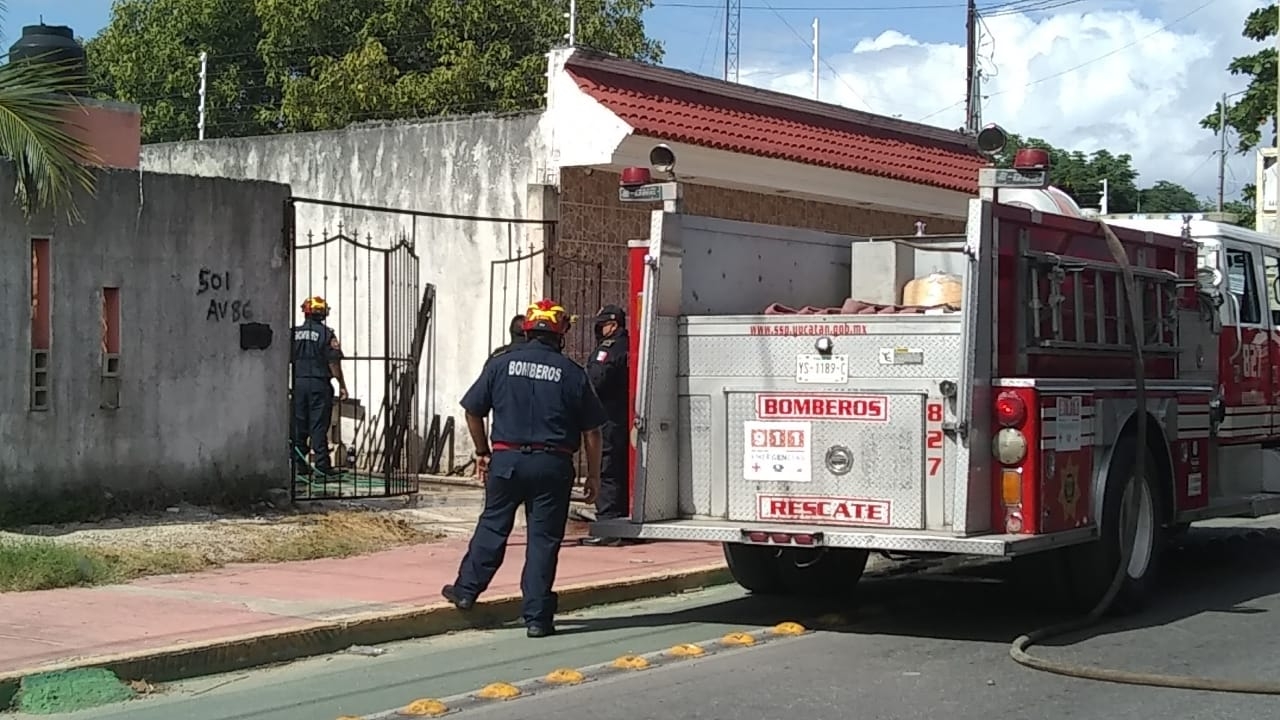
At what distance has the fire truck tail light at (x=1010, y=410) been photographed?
8.84 meters

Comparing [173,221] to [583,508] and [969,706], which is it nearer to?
[583,508]

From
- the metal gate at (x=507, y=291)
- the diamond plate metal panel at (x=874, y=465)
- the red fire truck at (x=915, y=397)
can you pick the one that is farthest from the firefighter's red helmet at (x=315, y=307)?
the diamond plate metal panel at (x=874, y=465)

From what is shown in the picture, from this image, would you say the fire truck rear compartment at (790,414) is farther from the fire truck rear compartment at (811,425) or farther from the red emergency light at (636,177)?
the red emergency light at (636,177)

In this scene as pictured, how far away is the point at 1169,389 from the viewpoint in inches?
413

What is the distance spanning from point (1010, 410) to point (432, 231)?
9.27 meters

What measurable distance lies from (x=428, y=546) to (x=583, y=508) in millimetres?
2265

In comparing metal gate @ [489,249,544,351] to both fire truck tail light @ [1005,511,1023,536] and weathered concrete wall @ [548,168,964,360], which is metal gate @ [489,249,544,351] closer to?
weathered concrete wall @ [548,168,964,360]

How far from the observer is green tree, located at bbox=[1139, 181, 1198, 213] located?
73.6 m

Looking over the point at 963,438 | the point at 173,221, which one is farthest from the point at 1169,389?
the point at 173,221

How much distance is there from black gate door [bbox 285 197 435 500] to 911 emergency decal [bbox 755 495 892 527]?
687 centimetres

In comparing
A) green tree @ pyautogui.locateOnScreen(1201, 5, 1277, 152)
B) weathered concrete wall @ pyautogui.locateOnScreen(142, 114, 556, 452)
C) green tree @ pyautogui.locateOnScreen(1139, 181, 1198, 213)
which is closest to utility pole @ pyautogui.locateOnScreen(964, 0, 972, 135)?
green tree @ pyautogui.locateOnScreen(1201, 5, 1277, 152)

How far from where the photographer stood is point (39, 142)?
37.7ft

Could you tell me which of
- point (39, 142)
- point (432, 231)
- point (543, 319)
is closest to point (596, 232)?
point (432, 231)

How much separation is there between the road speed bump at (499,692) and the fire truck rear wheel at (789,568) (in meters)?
3.11
